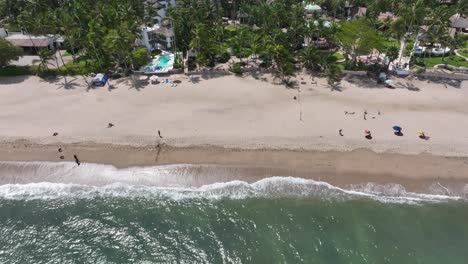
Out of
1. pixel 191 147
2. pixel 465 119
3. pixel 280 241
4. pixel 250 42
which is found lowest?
pixel 280 241

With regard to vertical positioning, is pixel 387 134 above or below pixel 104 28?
below

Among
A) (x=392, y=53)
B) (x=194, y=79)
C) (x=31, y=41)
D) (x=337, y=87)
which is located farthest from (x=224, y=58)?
(x=31, y=41)

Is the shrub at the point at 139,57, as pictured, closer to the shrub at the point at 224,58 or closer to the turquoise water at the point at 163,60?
the turquoise water at the point at 163,60

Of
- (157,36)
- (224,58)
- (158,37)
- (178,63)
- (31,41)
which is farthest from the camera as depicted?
(31,41)

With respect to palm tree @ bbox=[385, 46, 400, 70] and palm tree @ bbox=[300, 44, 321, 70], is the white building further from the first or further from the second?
palm tree @ bbox=[385, 46, 400, 70]

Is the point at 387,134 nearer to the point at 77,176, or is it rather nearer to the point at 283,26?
the point at 283,26

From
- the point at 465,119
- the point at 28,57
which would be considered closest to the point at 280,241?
the point at 465,119

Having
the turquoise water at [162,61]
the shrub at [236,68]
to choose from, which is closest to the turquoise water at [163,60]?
the turquoise water at [162,61]

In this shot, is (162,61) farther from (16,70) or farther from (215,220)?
(215,220)
